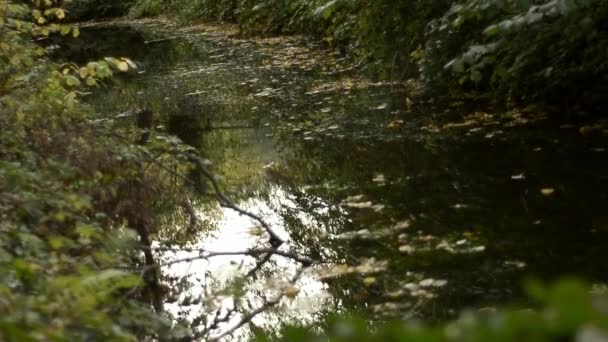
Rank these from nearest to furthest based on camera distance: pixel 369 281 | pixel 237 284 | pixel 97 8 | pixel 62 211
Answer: pixel 62 211 < pixel 369 281 < pixel 237 284 < pixel 97 8

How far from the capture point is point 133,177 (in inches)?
198

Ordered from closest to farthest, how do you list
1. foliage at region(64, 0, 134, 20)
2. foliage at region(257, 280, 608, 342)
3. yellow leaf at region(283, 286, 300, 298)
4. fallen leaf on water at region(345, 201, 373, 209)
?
1. foliage at region(257, 280, 608, 342)
2. yellow leaf at region(283, 286, 300, 298)
3. fallen leaf on water at region(345, 201, 373, 209)
4. foliage at region(64, 0, 134, 20)

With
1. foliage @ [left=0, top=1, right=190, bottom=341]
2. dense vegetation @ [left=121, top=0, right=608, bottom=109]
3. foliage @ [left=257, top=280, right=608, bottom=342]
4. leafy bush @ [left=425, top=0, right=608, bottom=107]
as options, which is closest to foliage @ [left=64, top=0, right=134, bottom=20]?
dense vegetation @ [left=121, top=0, right=608, bottom=109]

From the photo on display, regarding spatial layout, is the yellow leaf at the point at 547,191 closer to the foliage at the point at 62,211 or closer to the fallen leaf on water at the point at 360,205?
the fallen leaf on water at the point at 360,205

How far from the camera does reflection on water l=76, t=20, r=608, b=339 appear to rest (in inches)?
167

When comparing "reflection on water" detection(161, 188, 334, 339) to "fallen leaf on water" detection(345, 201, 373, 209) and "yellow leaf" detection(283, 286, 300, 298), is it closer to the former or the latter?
"yellow leaf" detection(283, 286, 300, 298)

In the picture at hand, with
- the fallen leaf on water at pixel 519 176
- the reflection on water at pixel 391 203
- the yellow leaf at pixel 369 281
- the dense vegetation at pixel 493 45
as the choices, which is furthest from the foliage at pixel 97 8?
the yellow leaf at pixel 369 281

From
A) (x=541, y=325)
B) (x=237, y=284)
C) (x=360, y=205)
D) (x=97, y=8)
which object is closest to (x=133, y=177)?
(x=237, y=284)

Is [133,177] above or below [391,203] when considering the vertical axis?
above

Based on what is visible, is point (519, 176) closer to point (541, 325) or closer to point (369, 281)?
point (369, 281)

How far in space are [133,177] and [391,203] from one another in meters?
1.89

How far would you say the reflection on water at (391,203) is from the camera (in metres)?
4.25

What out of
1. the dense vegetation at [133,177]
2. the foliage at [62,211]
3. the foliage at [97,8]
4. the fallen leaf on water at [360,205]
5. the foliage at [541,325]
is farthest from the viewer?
the foliage at [97,8]

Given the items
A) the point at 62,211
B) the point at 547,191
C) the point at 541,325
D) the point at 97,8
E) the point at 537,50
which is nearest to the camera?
the point at 541,325
